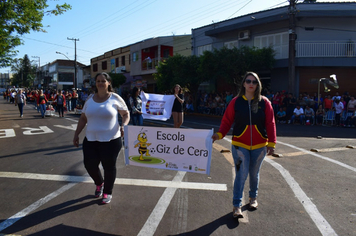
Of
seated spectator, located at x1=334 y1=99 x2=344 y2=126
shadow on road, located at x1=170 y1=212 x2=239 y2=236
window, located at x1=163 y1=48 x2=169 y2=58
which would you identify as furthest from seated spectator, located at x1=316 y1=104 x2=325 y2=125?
window, located at x1=163 y1=48 x2=169 y2=58

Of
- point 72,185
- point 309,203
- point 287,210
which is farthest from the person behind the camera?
point 72,185

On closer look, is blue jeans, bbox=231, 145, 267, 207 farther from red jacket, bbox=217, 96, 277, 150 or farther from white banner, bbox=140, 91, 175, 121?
white banner, bbox=140, 91, 175, 121

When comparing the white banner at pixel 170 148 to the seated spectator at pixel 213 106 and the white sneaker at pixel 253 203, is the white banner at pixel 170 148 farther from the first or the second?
the seated spectator at pixel 213 106

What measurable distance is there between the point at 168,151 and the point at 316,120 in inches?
598

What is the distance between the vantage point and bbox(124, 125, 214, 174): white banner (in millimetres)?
4793

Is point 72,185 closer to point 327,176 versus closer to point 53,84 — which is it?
point 327,176

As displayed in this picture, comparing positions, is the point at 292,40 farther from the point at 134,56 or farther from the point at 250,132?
the point at 134,56

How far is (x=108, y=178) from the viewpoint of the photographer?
4.66m

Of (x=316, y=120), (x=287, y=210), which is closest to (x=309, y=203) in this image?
(x=287, y=210)

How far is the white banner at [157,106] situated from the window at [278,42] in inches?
615

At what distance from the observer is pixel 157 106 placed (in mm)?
10953

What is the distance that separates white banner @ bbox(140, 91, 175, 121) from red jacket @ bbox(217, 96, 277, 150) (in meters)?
6.49

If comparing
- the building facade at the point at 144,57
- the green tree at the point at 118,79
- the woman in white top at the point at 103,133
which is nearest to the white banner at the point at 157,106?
the woman in white top at the point at 103,133

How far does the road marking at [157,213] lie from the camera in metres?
3.86
